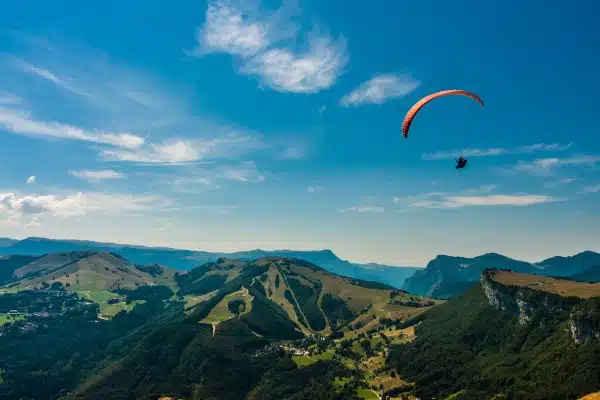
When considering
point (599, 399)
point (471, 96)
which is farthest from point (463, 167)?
point (599, 399)

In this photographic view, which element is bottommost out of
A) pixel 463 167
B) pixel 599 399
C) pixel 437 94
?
pixel 599 399

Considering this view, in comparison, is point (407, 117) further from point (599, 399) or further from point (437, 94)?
point (599, 399)

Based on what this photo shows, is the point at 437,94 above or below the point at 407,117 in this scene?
above

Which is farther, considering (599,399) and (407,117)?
(599,399)

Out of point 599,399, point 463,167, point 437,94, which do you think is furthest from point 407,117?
point 599,399

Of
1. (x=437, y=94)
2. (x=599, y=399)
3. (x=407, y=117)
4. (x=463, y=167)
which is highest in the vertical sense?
(x=437, y=94)

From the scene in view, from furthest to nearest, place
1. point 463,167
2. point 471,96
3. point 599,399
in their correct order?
1. point 599,399
2. point 463,167
3. point 471,96

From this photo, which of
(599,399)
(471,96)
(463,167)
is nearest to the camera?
(471,96)

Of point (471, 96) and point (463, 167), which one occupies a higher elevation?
point (471, 96)

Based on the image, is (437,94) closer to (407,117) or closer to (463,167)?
(407,117)
